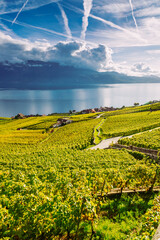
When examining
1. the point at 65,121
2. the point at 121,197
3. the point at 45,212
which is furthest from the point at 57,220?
the point at 65,121

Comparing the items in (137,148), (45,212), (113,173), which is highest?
(45,212)

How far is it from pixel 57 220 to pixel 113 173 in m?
7.99

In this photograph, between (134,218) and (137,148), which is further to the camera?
(137,148)

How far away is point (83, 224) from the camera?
9.31m

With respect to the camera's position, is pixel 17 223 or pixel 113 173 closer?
pixel 17 223

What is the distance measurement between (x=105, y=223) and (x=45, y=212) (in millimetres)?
4469

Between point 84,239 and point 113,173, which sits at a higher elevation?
point 113,173

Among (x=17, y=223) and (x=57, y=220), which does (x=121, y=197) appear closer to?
(x=57, y=220)

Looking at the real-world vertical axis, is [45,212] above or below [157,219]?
above

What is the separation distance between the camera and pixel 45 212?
24.5 feet

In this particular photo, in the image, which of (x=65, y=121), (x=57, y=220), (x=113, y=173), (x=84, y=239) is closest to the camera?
(x=57, y=220)

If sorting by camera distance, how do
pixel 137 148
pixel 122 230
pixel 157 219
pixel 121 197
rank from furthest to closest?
pixel 137 148
pixel 121 197
pixel 122 230
pixel 157 219

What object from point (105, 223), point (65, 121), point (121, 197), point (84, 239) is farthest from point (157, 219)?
point (65, 121)

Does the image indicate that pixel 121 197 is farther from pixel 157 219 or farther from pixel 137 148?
pixel 137 148
